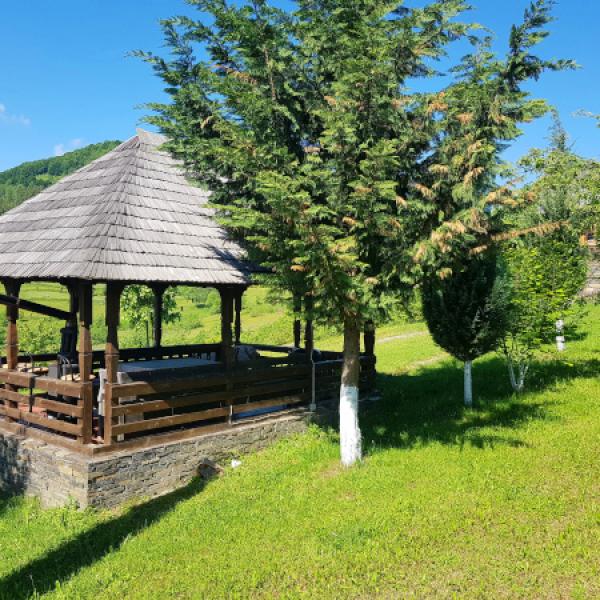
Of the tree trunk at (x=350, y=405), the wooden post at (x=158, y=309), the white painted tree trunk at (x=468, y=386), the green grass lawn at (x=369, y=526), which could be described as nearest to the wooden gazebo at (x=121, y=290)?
the green grass lawn at (x=369, y=526)

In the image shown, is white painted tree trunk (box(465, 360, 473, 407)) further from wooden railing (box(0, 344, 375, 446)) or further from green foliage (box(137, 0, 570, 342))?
green foliage (box(137, 0, 570, 342))

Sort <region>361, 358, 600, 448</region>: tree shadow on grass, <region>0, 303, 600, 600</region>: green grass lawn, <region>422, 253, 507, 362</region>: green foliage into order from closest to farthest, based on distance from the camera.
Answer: <region>0, 303, 600, 600</region>: green grass lawn
<region>361, 358, 600, 448</region>: tree shadow on grass
<region>422, 253, 507, 362</region>: green foliage

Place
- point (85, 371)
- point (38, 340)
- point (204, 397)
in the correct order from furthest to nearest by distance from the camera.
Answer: point (38, 340) < point (204, 397) < point (85, 371)

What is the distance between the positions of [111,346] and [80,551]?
297 cm

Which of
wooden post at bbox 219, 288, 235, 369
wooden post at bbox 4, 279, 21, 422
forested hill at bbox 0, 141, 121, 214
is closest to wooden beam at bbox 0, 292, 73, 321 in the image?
wooden post at bbox 4, 279, 21, 422

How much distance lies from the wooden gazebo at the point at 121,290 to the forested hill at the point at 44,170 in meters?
143

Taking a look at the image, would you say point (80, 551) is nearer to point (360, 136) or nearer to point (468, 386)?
point (360, 136)

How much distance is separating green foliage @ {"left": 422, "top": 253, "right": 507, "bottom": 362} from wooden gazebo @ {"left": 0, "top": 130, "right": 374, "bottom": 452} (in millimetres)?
2798

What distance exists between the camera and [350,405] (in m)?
8.82

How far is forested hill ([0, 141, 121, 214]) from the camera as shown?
144 m

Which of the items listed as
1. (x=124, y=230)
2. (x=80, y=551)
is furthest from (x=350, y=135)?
(x=80, y=551)

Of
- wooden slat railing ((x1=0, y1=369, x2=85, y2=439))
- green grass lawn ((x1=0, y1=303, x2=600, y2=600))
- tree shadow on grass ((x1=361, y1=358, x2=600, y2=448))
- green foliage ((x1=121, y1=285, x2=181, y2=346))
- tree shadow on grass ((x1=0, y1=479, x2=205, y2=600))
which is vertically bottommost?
tree shadow on grass ((x1=0, y1=479, x2=205, y2=600))

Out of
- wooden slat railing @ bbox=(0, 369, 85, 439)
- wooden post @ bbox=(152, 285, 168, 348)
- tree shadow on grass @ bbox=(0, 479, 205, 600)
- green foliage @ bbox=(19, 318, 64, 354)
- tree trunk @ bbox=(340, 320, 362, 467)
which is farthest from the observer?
green foliage @ bbox=(19, 318, 64, 354)

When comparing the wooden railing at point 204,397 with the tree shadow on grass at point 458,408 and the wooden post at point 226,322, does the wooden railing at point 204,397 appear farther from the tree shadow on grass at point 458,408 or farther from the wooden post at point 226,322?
the tree shadow on grass at point 458,408
